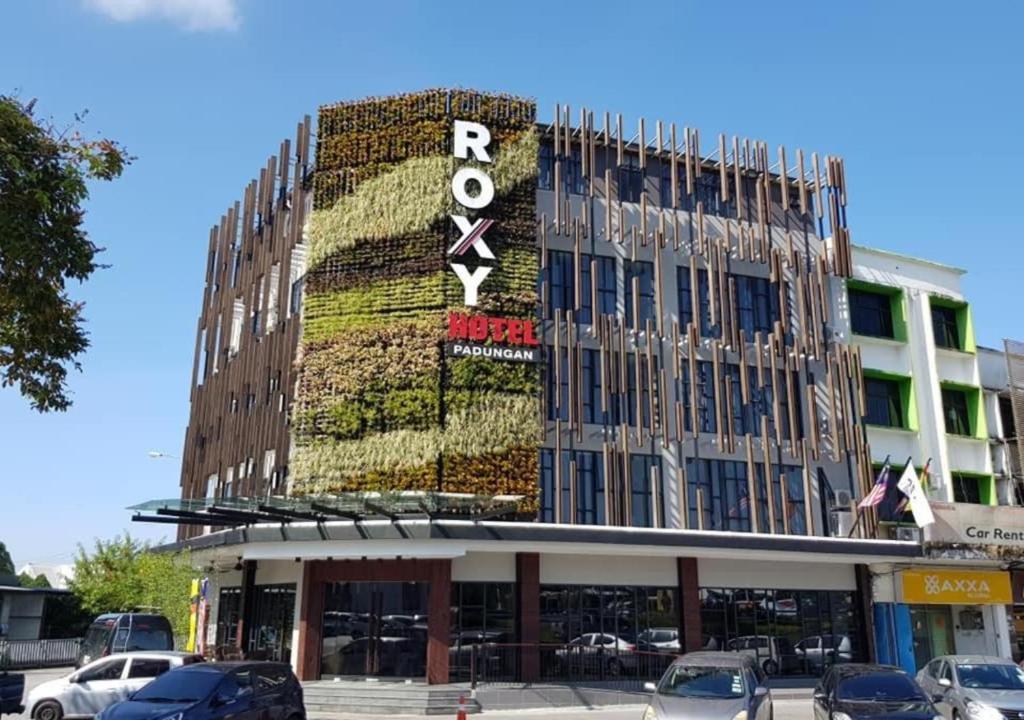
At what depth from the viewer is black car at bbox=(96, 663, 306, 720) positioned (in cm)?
1418

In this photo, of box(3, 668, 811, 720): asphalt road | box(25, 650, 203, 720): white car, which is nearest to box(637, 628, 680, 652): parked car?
box(3, 668, 811, 720): asphalt road

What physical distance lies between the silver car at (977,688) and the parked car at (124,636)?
22.6m

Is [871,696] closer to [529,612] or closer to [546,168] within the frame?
[529,612]

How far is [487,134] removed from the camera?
32.1 metres

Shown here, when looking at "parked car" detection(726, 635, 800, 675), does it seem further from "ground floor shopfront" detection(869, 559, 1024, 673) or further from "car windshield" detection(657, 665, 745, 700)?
"car windshield" detection(657, 665, 745, 700)

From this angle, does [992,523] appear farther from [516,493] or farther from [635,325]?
[516,493]

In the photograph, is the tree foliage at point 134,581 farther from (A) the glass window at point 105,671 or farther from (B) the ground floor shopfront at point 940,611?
(B) the ground floor shopfront at point 940,611

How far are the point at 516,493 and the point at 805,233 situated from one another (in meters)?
17.6

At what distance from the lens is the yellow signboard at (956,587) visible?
32.9m

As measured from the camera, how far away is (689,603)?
98.1 feet

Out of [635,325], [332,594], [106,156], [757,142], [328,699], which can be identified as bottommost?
[328,699]

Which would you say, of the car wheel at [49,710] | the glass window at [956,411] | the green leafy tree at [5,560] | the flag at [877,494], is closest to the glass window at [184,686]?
the car wheel at [49,710]

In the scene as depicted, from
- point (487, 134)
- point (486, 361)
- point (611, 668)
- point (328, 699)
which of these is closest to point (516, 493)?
point (486, 361)

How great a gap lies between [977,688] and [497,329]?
1756 centimetres
